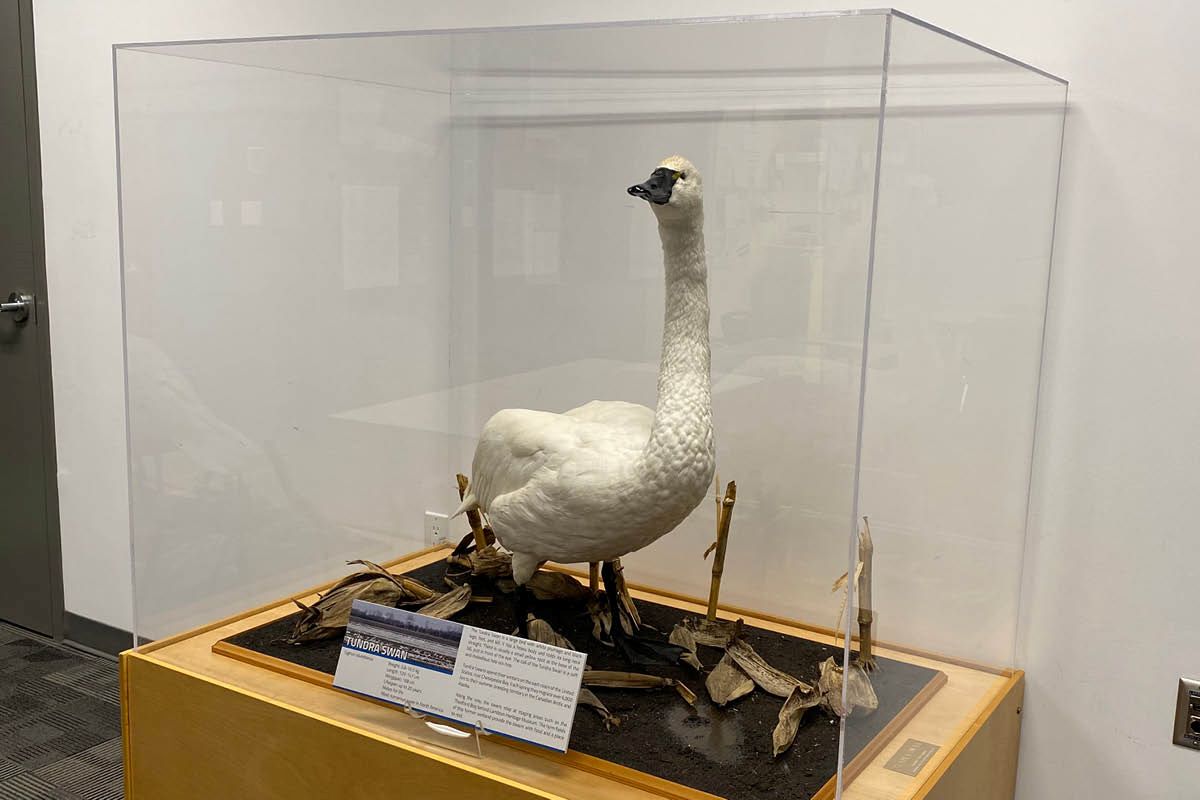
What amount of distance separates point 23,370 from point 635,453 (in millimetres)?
2002

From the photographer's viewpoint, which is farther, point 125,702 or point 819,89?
point 125,702

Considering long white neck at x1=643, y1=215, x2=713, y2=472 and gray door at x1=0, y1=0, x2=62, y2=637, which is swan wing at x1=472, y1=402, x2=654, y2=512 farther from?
gray door at x1=0, y1=0, x2=62, y2=637

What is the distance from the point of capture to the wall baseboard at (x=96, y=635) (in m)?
2.66

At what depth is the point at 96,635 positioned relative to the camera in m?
2.70

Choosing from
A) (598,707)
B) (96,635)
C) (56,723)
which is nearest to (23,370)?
(96,635)

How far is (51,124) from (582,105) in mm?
1659

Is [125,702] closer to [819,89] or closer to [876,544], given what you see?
[876,544]

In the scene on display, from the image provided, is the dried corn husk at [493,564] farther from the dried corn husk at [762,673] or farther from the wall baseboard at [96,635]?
the wall baseboard at [96,635]

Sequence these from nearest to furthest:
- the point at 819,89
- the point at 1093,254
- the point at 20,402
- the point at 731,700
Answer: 1. the point at 819,89
2. the point at 731,700
3. the point at 1093,254
4. the point at 20,402

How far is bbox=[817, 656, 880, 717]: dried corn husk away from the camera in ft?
3.93

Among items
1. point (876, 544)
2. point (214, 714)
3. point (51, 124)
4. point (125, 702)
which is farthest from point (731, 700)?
point (51, 124)

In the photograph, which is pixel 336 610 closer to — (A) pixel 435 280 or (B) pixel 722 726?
(A) pixel 435 280

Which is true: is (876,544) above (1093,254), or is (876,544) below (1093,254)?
below

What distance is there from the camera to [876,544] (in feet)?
4.05
